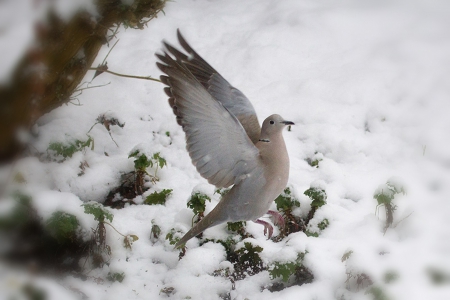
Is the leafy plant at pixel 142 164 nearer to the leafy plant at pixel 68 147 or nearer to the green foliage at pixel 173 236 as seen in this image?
the leafy plant at pixel 68 147

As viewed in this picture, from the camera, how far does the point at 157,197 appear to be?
282 cm

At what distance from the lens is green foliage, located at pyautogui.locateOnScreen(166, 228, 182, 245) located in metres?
2.51

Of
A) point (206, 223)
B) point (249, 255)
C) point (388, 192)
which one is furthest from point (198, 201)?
point (388, 192)

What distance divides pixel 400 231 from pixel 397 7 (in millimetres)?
2383

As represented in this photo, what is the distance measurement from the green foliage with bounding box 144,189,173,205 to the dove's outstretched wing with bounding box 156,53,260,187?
723 mm

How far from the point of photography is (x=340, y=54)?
392 centimetres

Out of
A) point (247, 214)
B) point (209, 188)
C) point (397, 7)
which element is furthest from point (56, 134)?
point (397, 7)

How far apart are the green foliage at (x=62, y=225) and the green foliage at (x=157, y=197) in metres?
0.59

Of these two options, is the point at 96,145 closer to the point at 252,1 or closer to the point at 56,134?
the point at 56,134

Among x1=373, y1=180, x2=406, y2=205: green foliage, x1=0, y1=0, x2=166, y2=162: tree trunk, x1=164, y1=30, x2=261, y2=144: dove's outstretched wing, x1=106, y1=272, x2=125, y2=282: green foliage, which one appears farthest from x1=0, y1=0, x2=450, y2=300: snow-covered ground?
x1=164, y1=30, x2=261, y2=144: dove's outstretched wing

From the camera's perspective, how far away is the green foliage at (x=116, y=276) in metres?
2.34

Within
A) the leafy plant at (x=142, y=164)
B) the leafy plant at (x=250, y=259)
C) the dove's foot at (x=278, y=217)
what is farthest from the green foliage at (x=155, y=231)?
the dove's foot at (x=278, y=217)

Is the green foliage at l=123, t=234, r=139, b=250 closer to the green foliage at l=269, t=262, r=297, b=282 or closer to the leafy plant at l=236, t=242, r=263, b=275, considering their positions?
the leafy plant at l=236, t=242, r=263, b=275

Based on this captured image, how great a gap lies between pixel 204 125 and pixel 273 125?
1.19 ft
